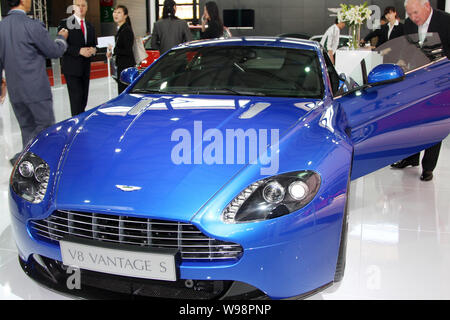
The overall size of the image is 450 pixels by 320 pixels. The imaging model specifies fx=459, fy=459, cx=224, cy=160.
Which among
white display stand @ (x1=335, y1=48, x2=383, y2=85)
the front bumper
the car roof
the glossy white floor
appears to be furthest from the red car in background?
the front bumper

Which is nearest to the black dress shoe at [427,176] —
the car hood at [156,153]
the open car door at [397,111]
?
the open car door at [397,111]

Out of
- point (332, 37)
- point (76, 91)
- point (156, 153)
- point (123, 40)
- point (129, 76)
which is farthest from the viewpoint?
point (332, 37)

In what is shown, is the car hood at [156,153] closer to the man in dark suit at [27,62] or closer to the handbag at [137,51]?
the man in dark suit at [27,62]

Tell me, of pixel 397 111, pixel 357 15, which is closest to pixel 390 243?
pixel 397 111

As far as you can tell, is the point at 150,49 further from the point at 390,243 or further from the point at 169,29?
the point at 390,243

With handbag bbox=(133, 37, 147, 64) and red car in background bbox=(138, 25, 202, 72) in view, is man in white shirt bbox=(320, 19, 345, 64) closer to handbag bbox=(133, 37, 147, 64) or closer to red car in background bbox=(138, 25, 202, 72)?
red car in background bbox=(138, 25, 202, 72)

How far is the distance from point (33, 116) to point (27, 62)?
47cm

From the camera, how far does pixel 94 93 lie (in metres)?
8.92

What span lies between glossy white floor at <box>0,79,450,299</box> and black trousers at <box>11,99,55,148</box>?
1.50 feet

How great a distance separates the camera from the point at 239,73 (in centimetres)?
272

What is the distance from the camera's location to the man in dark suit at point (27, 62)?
3.58m

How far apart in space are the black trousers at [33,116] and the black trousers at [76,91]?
3.32ft

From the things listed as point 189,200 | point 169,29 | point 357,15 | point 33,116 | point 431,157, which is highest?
point 357,15
